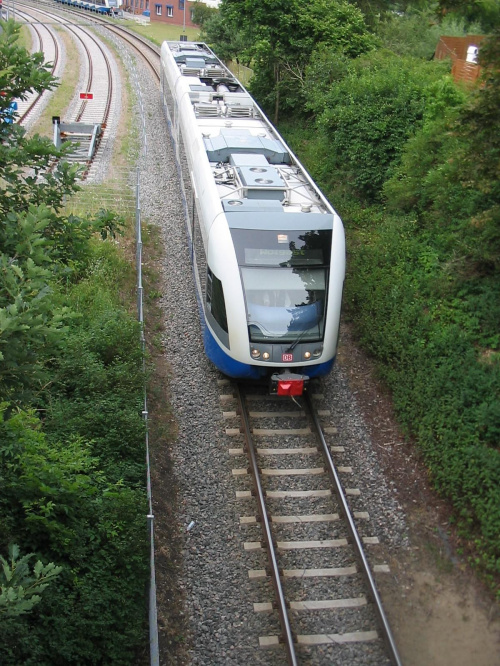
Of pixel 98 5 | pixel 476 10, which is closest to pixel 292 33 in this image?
pixel 476 10

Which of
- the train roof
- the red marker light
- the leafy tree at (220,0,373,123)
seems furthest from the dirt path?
the leafy tree at (220,0,373,123)

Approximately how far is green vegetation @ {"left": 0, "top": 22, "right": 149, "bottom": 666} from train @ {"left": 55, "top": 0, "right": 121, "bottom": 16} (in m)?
60.0

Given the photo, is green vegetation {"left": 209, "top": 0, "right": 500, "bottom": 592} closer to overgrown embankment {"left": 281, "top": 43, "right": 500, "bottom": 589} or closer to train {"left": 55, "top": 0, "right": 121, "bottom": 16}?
overgrown embankment {"left": 281, "top": 43, "right": 500, "bottom": 589}

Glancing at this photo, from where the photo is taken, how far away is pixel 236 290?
10289 mm

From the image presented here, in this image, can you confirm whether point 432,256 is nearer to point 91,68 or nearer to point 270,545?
point 270,545

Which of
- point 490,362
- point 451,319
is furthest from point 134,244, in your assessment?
point 490,362

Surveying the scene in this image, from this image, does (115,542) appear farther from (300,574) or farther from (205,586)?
(300,574)

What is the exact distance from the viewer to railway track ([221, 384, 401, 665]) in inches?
296

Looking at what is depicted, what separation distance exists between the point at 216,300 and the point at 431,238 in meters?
4.50

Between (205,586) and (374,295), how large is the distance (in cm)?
659

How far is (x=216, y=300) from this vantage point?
10695 mm

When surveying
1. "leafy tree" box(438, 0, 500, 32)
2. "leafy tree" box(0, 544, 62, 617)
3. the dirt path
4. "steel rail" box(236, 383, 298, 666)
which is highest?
"leafy tree" box(438, 0, 500, 32)

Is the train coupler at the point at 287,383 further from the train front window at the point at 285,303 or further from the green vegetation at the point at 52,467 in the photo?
the green vegetation at the point at 52,467

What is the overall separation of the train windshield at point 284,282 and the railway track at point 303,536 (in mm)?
1412
